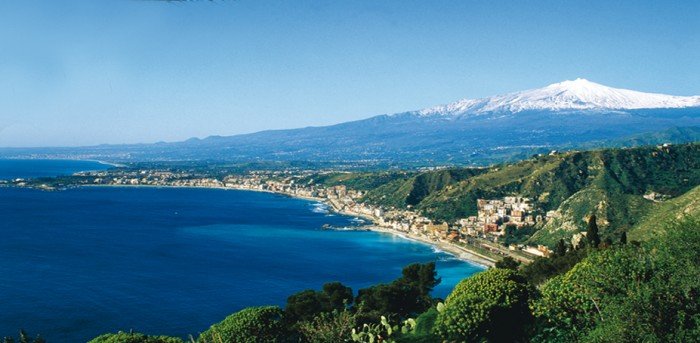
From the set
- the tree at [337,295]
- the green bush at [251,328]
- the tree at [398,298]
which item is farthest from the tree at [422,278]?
the green bush at [251,328]

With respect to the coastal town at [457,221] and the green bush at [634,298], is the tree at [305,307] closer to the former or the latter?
the green bush at [634,298]

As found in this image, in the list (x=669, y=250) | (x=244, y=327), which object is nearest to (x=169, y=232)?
(x=244, y=327)

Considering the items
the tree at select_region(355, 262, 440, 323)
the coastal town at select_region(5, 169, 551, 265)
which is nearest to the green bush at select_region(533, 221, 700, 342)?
the tree at select_region(355, 262, 440, 323)

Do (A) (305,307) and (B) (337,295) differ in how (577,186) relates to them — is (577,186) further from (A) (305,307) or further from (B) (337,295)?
(A) (305,307)

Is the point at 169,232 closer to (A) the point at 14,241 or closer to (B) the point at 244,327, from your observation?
(A) the point at 14,241

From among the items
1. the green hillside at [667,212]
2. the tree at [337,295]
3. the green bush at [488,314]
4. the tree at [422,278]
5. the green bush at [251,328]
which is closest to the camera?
the green bush at [488,314]

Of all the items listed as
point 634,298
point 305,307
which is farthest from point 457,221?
point 634,298
